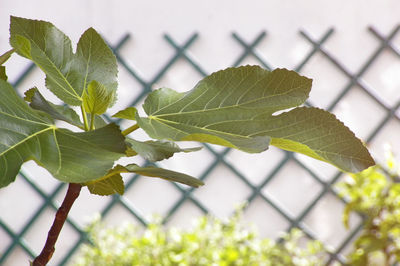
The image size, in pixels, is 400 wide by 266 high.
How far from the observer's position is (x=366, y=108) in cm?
216

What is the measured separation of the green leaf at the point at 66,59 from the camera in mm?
343

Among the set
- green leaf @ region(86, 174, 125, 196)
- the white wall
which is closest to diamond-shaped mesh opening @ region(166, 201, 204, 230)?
the white wall

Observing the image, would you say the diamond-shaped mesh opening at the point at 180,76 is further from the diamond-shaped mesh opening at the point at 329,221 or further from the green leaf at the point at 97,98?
the green leaf at the point at 97,98

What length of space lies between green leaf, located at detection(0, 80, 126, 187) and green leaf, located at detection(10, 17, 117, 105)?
65 mm

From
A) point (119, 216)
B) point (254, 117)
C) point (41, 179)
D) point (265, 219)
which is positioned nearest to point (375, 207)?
point (265, 219)

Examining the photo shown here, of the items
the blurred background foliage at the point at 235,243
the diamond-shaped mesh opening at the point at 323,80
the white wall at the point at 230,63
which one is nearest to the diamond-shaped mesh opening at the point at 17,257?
the white wall at the point at 230,63

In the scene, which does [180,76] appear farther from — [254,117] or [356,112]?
[254,117]

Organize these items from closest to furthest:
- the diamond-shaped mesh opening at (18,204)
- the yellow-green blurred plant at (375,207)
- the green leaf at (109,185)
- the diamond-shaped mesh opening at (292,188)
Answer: the green leaf at (109,185) < the yellow-green blurred plant at (375,207) < the diamond-shaped mesh opening at (18,204) < the diamond-shaped mesh opening at (292,188)

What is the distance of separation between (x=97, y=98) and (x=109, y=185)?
0.19 ft

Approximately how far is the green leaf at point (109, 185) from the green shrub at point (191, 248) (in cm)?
127

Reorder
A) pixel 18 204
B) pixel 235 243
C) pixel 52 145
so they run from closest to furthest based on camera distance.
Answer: pixel 52 145 < pixel 235 243 < pixel 18 204

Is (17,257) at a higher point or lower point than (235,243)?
lower

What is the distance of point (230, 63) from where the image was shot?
82.6 inches

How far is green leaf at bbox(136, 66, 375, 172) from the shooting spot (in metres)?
0.30
